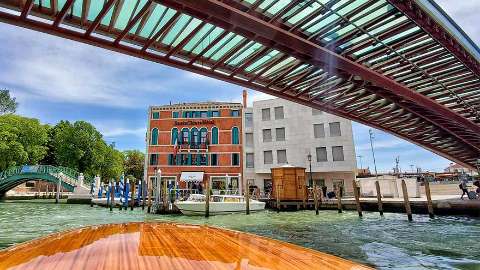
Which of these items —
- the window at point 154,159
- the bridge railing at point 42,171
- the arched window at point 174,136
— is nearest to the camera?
the bridge railing at point 42,171

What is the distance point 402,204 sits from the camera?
1423 cm

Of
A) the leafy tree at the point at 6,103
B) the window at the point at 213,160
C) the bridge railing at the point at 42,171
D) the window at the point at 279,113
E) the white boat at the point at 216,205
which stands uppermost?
the leafy tree at the point at 6,103

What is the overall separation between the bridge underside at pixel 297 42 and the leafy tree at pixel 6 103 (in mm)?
41969

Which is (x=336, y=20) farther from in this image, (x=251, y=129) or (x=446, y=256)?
(x=251, y=129)

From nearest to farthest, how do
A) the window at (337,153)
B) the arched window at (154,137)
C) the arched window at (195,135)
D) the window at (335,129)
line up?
the window at (337,153)
the window at (335,129)
the arched window at (195,135)
the arched window at (154,137)

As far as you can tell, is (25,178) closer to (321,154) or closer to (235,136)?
(235,136)

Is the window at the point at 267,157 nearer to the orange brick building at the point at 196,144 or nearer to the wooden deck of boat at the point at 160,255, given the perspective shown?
the orange brick building at the point at 196,144

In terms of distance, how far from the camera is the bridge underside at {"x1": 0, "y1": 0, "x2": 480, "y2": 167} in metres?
5.30

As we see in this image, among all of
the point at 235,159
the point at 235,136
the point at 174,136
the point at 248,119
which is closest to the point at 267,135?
the point at 248,119

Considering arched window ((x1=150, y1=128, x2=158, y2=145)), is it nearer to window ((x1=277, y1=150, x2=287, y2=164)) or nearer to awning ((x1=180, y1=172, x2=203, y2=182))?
awning ((x1=180, y1=172, x2=203, y2=182))

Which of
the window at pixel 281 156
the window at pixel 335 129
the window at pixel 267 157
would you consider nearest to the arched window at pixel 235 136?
the window at pixel 267 157

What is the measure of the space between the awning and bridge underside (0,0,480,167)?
765 inches

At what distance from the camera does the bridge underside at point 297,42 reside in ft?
17.4

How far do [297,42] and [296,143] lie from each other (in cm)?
2195
